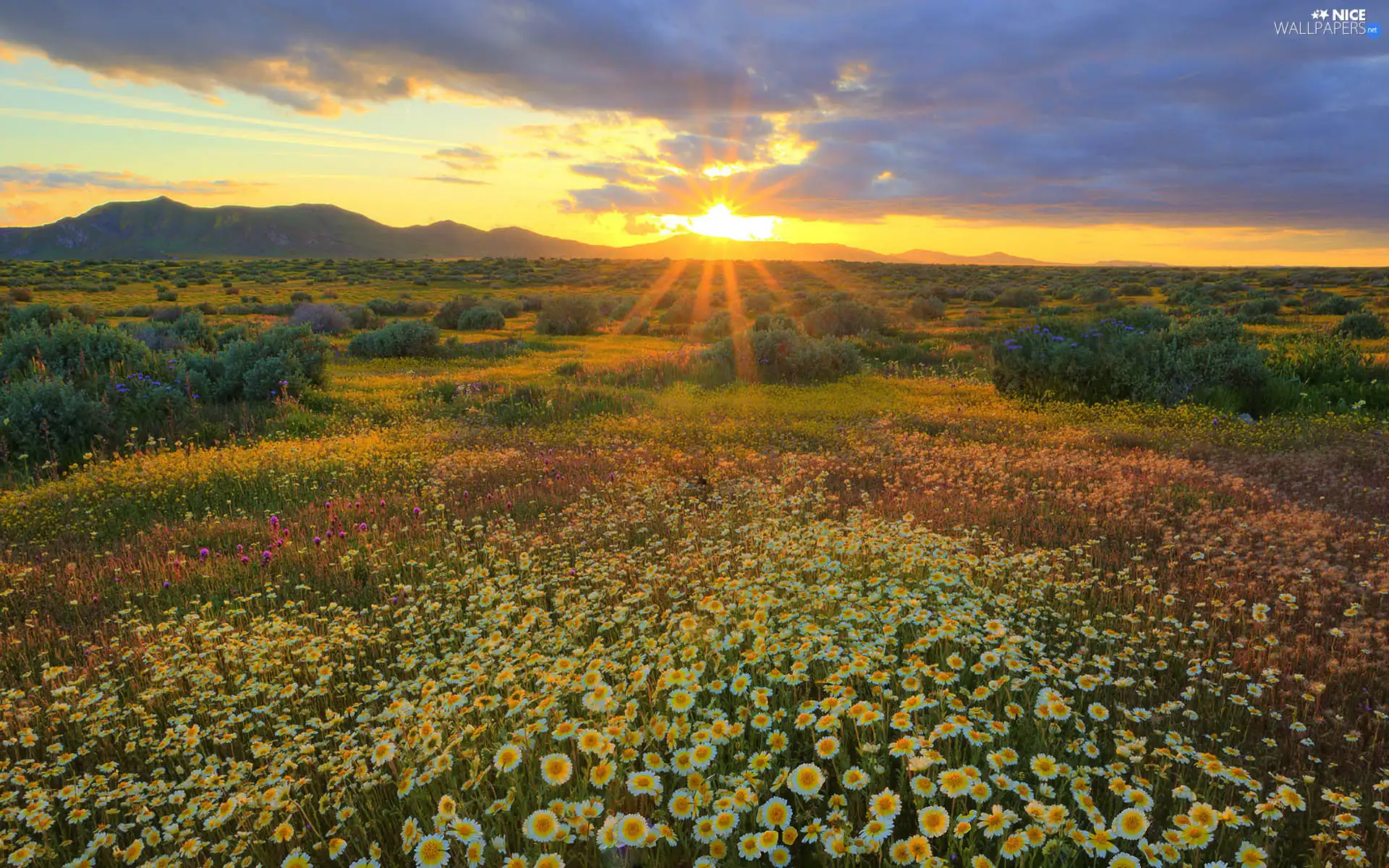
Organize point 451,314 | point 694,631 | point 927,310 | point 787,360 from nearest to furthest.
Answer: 1. point 694,631
2. point 787,360
3. point 451,314
4. point 927,310

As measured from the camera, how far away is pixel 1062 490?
8.08 m

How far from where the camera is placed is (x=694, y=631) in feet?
13.1

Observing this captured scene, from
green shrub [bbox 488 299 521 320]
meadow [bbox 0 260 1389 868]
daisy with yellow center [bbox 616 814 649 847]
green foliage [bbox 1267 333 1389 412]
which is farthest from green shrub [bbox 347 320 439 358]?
daisy with yellow center [bbox 616 814 649 847]

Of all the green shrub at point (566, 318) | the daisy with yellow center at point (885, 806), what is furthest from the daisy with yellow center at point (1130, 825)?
the green shrub at point (566, 318)

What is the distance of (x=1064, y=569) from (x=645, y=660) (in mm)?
3809

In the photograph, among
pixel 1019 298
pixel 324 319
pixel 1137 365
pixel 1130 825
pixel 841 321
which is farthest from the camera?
pixel 1019 298

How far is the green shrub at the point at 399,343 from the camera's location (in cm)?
2375

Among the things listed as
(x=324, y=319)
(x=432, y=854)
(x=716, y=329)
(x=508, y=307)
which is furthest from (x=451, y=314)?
(x=432, y=854)

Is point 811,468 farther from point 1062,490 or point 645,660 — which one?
point 645,660

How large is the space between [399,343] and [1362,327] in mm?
32872

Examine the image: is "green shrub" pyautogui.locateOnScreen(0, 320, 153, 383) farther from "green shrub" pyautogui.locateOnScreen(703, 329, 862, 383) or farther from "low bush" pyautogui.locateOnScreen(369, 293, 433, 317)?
"low bush" pyautogui.locateOnScreen(369, 293, 433, 317)

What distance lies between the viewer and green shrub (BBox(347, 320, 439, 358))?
935 inches

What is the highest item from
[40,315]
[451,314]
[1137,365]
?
[1137,365]

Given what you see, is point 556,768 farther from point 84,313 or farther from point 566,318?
point 84,313
